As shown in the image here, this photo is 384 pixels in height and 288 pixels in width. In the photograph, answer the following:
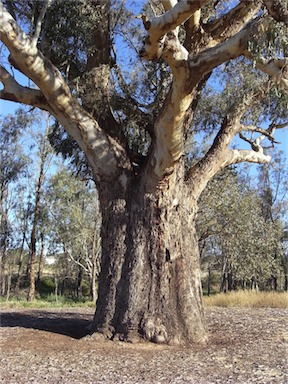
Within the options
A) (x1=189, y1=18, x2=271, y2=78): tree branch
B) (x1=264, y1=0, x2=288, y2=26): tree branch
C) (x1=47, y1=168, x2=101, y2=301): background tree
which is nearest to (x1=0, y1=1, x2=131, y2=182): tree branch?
(x1=189, y1=18, x2=271, y2=78): tree branch

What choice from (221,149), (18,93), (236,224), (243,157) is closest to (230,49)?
(221,149)

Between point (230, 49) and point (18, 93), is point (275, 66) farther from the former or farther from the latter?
point (18, 93)

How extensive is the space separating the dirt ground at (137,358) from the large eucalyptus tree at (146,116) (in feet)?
1.66

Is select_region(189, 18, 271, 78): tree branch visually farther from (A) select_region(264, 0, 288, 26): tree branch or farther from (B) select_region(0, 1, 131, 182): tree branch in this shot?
(B) select_region(0, 1, 131, 182): tree branch

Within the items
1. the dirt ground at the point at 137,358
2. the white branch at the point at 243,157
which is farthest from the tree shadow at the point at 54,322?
the white branch at the point at 243,157

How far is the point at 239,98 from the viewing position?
8547mm

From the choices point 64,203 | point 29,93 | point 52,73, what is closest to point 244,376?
→ point 52,73

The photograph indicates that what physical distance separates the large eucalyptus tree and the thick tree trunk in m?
0.02

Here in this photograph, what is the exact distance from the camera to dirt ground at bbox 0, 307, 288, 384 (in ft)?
16.3

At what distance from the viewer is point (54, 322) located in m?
9.03

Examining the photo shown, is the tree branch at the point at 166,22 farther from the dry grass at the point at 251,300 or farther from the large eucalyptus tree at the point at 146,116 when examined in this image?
the dry grass at the point at 251,300

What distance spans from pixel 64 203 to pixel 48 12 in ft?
60.7

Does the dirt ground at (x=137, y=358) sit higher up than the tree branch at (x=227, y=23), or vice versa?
the tree branch at (x=227, y=23)

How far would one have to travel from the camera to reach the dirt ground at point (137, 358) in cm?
496
